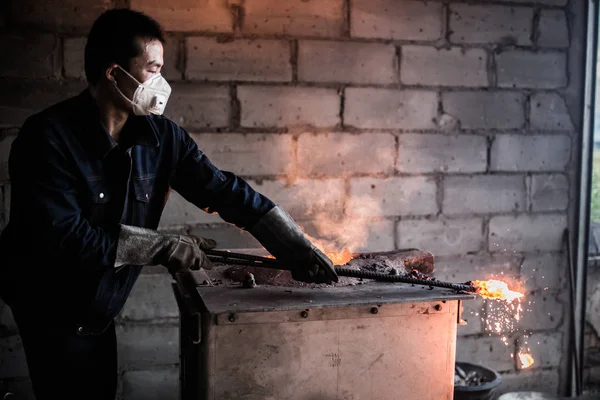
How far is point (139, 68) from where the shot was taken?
93.6 inches

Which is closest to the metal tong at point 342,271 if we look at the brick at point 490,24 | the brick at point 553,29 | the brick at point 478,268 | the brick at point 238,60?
the brick at point 238,60

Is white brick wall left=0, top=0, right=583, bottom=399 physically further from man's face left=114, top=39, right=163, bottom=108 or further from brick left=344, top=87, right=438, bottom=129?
man's face left=114, top=39, right=163, bottom=108

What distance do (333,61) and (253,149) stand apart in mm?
771

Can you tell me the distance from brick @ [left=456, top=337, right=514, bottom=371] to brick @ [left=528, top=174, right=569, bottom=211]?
3.36 feet

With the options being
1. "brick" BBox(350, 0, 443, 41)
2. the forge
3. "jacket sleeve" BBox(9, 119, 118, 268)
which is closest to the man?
"jacket sleeve" BBox(9, 119, 118, 268)

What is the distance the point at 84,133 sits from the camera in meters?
2.33

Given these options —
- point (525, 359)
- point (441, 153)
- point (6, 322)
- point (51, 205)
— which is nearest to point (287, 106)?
point (441, 153)

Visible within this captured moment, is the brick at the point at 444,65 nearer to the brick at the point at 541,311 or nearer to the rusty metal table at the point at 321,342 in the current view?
the brick at the point at 541,311

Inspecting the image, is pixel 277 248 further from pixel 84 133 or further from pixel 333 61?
pixel 333 61

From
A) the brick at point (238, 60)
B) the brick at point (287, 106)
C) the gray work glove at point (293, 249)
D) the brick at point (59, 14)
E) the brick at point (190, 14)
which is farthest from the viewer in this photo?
the brick at point (287, 106)

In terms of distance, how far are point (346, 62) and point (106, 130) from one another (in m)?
1.91

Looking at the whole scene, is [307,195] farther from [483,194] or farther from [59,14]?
[59,14]

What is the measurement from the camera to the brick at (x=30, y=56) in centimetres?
333

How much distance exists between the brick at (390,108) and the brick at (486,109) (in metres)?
0.14
